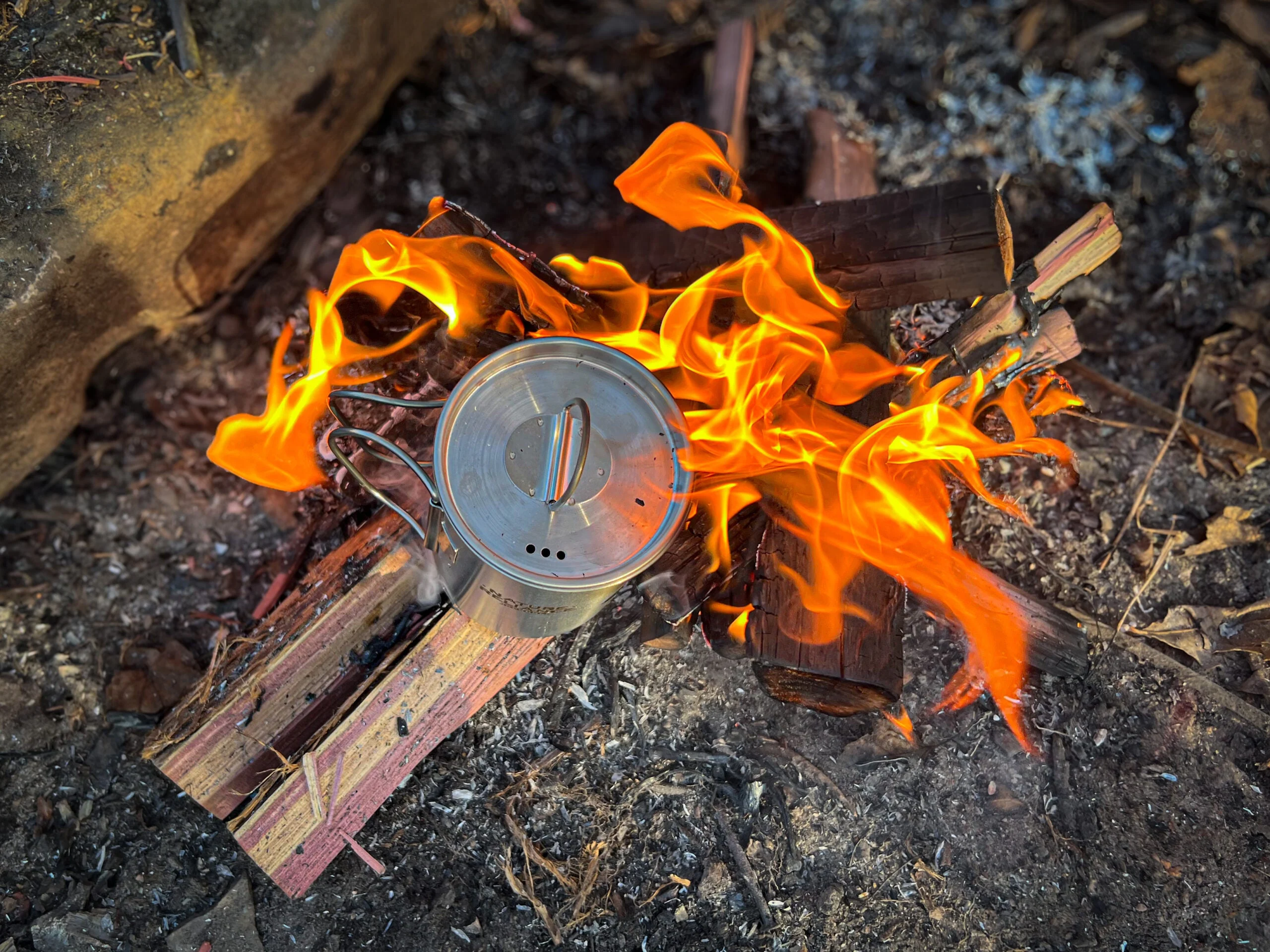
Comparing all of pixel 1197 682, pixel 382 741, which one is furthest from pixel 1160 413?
pixel 382 741

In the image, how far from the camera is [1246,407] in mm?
3475

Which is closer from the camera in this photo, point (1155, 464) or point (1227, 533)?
point (1227, 533)

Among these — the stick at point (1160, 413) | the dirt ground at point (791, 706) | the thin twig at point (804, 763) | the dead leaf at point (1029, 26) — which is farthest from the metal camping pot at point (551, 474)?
the dead leaf at point (1029, 26)

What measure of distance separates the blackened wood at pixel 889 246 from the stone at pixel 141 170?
1.70 meters

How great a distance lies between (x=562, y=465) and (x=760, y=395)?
2.94 ft

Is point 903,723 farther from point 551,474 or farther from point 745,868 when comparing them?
point 551,474

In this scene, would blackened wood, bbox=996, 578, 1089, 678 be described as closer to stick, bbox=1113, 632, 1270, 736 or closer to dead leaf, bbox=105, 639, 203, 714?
stick, bbox=1113, 632, 1270, 736

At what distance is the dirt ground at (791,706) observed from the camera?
2.83 metres

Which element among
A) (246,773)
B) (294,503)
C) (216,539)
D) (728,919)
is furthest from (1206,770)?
(216,539)

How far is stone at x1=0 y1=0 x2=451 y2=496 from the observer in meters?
2.92

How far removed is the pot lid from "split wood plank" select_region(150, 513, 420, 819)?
0.63m

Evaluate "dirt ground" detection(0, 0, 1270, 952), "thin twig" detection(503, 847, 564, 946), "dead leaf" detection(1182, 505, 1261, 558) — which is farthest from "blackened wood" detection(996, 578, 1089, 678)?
"thin twig" detection(503, 847, 564, 946)

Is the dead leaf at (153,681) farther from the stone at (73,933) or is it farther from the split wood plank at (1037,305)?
the split wood plank at (1037,305)

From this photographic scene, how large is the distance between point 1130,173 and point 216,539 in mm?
4798
